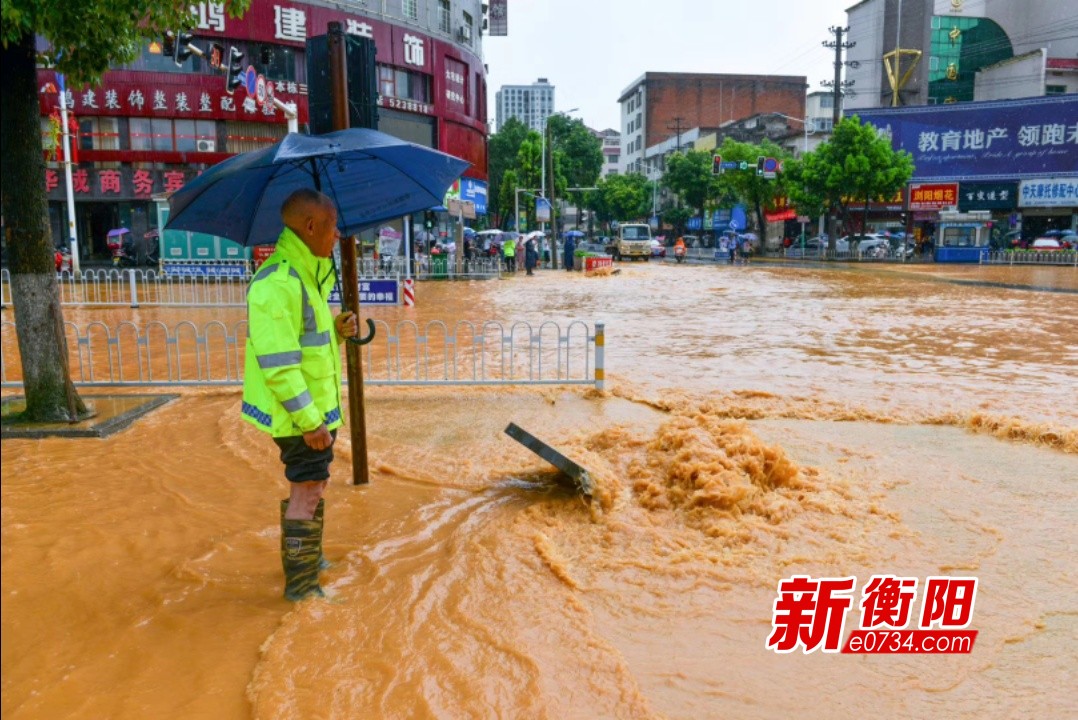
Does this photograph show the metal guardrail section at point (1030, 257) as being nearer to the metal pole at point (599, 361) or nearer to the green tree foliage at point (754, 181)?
the green tree foliage at point (754, 181)

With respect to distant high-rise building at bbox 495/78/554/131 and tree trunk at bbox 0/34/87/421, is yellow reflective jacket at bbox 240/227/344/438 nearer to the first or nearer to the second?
tree trunk at bbox 0/34/87/421

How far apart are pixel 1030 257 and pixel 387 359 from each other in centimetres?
3990

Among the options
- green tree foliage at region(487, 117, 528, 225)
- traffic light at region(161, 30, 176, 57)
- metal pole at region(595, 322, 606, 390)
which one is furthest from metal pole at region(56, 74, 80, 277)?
green tree foliage at region(487, 117, 528, 225)

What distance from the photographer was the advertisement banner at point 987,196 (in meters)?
47.6

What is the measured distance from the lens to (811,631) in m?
3.92

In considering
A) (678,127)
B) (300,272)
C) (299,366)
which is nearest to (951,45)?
(678,127)

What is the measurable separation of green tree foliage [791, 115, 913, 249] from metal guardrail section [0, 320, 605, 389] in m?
34.4

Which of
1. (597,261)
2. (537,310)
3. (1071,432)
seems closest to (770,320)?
(537,310)

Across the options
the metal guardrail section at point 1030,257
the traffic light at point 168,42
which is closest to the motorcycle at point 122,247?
the traffic light at point 168,42

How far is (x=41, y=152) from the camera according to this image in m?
7.25

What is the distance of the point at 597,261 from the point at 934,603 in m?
30.8

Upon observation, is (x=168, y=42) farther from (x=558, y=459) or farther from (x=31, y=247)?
(x=558, y=459)

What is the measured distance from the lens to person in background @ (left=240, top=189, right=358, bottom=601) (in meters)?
3.72

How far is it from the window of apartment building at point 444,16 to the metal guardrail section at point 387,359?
1168 inches
